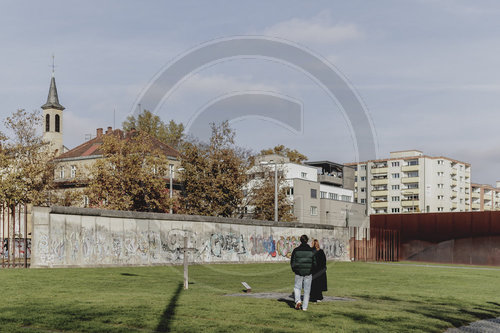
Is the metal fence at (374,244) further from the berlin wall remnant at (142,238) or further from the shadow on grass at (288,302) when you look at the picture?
the shadow on grass at (288,302)

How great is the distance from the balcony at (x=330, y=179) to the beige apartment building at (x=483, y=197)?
3005 inches

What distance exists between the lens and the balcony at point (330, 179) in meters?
115

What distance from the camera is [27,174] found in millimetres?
57156

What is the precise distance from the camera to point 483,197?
621ft

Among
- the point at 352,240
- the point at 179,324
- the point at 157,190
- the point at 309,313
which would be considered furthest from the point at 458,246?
the point at 179,324

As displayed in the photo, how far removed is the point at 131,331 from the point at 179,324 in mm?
1217

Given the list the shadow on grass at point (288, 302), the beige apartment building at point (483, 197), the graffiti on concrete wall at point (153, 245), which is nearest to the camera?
the shadow on grass at point (288, 302)

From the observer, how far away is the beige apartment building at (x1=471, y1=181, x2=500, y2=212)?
A: 18438 cm

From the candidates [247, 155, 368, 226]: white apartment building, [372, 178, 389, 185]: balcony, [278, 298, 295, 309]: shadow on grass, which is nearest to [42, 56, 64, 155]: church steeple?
[247, 155, 368, 226]: white apartment building

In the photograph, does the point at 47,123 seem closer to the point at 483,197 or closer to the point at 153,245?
the point at 153,245

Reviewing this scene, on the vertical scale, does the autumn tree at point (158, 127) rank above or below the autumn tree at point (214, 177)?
above

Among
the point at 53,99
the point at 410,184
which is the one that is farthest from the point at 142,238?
the point at 410,184

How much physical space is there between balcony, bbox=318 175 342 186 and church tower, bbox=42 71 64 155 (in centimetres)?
4998

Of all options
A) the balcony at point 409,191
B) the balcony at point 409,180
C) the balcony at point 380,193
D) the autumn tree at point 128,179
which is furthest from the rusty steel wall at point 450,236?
the balcony at point 380,193
